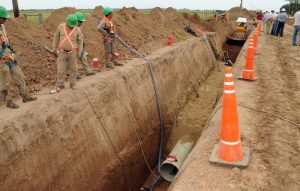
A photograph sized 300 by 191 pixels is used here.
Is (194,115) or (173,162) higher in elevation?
(173,162)

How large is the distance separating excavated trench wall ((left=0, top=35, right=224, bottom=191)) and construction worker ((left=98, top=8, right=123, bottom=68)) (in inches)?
17.8

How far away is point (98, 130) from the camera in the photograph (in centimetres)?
712

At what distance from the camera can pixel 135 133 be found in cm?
854

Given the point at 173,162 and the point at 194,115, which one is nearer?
the point at 173,162

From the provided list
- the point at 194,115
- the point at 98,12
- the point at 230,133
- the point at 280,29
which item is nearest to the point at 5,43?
the point at 230,133

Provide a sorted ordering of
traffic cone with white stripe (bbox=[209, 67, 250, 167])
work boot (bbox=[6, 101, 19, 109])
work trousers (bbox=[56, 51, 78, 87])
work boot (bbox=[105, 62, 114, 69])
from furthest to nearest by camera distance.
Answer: work boot (bbox=[105, 62, 114, 69]) → work trousers (bbox=[56, 51, 78, 87]) → work boot (bbox=[6, 101, 19, 109]) → traffic cone with white stripe (bbox=[209, 67, 250, 167])

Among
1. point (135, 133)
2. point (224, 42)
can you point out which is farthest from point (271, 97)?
point (224, 42)

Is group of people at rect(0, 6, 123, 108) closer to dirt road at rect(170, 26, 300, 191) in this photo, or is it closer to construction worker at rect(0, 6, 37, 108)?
construction worker at rect(0, 6, 37, 108)

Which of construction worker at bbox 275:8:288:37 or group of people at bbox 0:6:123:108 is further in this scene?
construction worker at bbox 275:8:288:37

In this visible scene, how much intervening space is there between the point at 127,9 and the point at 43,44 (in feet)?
28.0

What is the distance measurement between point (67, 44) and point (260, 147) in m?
4.23

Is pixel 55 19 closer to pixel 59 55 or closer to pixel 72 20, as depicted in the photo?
pixel 59 55

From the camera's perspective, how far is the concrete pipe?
691cm

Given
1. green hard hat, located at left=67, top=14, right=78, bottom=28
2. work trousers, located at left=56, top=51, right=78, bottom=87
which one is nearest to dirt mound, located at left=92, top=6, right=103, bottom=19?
work trousers, located at left=56, top=51, right=78, bottom=87
